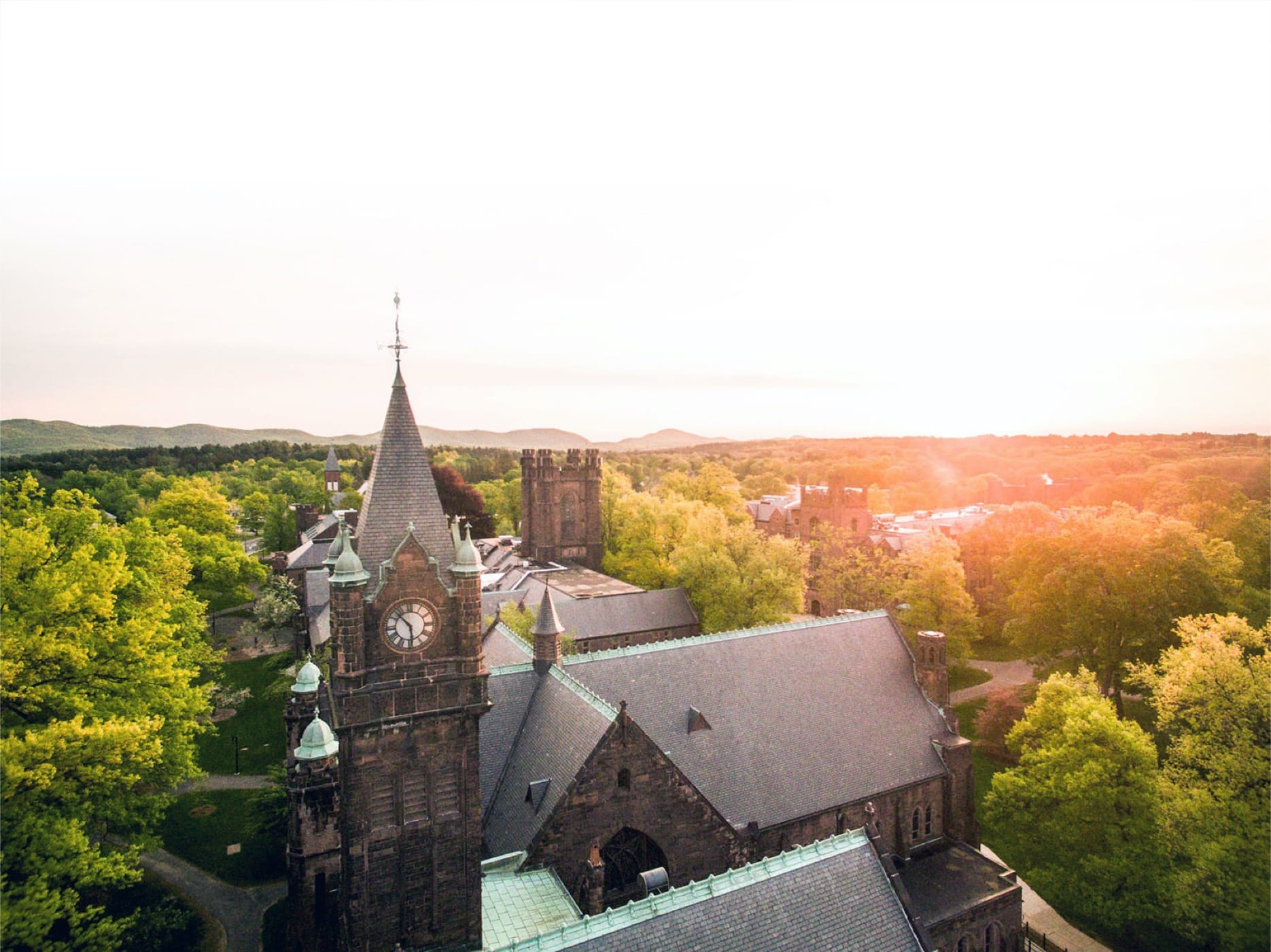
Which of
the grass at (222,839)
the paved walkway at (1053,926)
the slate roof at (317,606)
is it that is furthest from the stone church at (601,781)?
the slate roof at (317,606)

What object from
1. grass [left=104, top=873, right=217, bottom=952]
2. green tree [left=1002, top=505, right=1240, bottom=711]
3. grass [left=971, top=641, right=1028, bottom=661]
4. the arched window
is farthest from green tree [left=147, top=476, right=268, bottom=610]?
grass [left=971, top=641, right=1028, bottom=661]

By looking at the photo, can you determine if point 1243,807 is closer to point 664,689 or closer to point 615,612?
point 664,689

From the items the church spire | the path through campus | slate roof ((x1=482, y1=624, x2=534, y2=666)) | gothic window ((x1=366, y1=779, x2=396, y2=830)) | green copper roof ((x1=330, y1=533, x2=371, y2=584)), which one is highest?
the church spire

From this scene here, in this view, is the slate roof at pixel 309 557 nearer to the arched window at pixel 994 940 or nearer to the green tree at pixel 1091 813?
the arched window at pixel 994 940

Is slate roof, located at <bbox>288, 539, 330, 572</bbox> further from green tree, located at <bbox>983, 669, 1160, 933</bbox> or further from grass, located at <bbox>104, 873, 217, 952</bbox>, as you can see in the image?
green tree, located at <bbox>983, 669, 1160, 933</bbox>

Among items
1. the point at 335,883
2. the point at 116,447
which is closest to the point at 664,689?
the point at 335,883

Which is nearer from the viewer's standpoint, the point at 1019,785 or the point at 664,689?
the point at 664,689
